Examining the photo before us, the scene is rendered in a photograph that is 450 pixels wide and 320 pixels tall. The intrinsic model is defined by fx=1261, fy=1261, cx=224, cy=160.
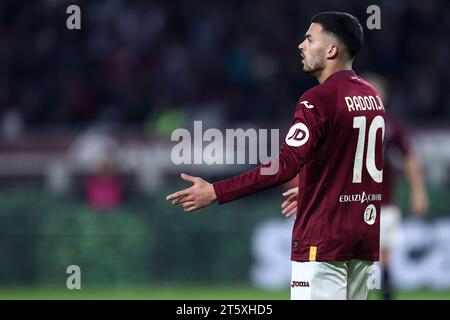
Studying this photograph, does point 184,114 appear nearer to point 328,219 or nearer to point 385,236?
point 385,236

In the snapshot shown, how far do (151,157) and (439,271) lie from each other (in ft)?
13.9

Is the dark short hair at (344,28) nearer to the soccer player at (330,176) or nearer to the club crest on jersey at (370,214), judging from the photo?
the soccer player at (330,176)

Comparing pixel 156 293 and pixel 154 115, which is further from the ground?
pixel 154 115

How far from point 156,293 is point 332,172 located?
8.14m

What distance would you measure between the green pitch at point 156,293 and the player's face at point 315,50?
689 centimetres

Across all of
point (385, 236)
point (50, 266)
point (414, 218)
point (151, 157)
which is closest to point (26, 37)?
point (151, 157)

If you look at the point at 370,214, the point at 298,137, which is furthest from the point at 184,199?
the point at 370,214

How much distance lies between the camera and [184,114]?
1780cm

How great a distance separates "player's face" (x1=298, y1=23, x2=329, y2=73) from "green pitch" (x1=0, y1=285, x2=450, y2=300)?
6.89 m

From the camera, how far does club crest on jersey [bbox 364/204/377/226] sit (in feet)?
20.7

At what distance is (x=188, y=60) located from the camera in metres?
18.7

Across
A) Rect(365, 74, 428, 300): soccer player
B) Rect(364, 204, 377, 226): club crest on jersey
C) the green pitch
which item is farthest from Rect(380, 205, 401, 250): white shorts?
Rect(364, 204, 377, 226): club crest on jersey

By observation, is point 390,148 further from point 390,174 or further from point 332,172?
point 332,172

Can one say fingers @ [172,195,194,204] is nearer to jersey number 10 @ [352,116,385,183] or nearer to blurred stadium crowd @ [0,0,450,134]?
jersey number 10 @ [352,116,385,183]
